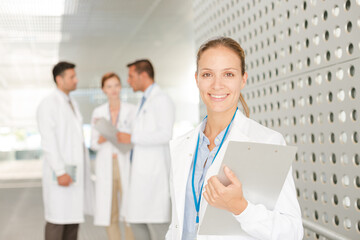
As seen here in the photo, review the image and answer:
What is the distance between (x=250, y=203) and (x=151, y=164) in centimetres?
306

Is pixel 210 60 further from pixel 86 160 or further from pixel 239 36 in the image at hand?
pixel 86 160

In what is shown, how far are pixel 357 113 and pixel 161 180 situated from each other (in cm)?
256

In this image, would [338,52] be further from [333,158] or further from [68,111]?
[68,111]

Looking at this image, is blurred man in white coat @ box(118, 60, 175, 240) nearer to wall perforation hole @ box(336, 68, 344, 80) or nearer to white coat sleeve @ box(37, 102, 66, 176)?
white coat sleeve @ box(37, 102, 66, 176)

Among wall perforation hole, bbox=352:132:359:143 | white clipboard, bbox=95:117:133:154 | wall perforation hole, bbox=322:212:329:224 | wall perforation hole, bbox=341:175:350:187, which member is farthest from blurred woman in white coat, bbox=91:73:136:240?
A: wall perforation hole, bbox=352:132:359:143

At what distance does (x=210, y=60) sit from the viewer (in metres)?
1.73

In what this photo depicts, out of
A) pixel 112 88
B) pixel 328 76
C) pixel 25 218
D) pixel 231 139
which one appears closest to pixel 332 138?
pixel 328 76

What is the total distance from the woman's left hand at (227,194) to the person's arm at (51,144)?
132 inches

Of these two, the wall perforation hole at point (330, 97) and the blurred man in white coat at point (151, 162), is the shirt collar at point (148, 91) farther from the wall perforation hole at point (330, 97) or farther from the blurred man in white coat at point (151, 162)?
the wall perforation hole at point (330, 97)

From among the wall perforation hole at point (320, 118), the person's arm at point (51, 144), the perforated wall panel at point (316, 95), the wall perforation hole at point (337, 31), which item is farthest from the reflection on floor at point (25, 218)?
the wall perforation hole at point (337, 31)

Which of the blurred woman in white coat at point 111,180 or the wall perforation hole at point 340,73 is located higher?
the wall perforation hole at point 340,73

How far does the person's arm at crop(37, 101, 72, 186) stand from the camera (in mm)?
4616

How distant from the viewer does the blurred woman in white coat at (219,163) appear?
150 centimetres

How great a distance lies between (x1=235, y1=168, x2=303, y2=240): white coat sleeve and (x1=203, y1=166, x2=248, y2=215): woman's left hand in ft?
0.11
